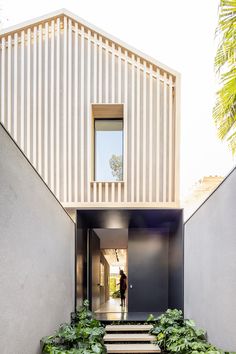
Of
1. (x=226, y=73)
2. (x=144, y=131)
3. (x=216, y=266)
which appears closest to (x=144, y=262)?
(x=144, y=131)

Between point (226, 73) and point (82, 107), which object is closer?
point (226, 73)

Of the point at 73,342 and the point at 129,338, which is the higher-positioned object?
the point at 73,342

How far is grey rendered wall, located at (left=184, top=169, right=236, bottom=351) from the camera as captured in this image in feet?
13.4

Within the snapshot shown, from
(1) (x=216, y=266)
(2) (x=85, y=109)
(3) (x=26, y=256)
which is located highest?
(2) (x=85, y=109)

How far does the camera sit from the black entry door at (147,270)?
9.52 m

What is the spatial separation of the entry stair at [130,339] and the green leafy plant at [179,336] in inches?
7.8

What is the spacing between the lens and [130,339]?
271 inches

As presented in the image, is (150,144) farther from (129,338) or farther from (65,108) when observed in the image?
(129,338)

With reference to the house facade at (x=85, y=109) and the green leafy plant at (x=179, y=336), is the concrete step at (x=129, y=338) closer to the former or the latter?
the green leafy plant at (x=179, y=336)

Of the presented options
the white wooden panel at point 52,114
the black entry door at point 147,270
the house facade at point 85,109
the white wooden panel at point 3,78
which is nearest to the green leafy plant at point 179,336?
the house facade at point 85,109

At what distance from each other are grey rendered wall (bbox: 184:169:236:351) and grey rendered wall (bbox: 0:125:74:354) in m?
2.53

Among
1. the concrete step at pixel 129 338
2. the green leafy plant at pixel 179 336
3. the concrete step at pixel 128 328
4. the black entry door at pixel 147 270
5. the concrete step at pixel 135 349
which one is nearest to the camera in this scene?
the green leafy plant at pixel 179 336

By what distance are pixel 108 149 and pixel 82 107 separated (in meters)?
1.28

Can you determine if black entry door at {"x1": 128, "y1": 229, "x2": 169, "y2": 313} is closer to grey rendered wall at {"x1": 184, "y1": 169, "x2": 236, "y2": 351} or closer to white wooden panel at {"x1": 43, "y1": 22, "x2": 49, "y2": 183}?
grey rendered wall at {"x1": 184, "y1": 169, "x2": 236, "y2": 351}
